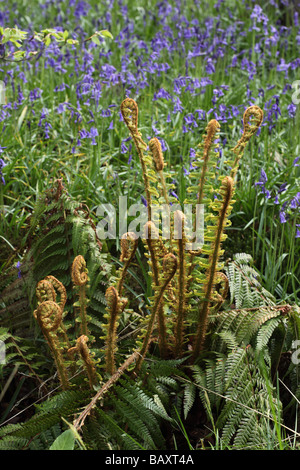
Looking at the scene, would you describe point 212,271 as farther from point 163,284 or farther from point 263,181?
point 263,181

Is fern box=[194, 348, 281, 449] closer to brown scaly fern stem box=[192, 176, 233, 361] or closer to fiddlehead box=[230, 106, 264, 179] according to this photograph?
brown scaly fern stem box=[192, 176, 233, 361]

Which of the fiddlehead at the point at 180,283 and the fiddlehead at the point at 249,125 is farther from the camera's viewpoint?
the fiddlehead at the point at 249,125

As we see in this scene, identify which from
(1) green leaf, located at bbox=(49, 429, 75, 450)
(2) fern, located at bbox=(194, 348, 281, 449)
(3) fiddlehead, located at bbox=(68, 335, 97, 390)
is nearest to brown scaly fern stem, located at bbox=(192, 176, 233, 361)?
(2) fern, located at bbox=(194, 348, 281, 449)

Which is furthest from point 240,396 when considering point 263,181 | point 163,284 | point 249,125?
point 263,181

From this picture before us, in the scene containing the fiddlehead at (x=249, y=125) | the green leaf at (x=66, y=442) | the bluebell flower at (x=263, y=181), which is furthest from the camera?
the bluebell flower at (x=263, y=181)

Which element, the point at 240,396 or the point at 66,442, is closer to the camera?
the point at 66,442

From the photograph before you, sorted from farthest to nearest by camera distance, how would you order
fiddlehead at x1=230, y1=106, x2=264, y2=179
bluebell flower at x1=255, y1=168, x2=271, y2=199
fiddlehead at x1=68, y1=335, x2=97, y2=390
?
1. bluebell flower at x1=255, y1=168, x2=271, y2=199
2. fiddlehead at x1=230, y1=106, x2=264, y2=179
3. fiddlehead at x1=68, y1=335, x2=97, y2=390

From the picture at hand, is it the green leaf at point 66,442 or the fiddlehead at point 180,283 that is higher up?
the fiddlehead at point 180,283

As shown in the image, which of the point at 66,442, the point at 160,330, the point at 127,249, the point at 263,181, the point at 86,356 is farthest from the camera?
the point at 263,181

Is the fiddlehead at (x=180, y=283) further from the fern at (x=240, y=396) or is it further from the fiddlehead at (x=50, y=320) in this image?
the fiddlehead at (x=50, y=320)

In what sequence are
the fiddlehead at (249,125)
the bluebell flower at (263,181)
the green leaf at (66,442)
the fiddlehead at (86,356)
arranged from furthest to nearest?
1. the bluebell flower at (263,181)
2. the fiddlehead at (249,125)
3. the fiddlehead at (86,356)
4. the green leaf at (66,442)

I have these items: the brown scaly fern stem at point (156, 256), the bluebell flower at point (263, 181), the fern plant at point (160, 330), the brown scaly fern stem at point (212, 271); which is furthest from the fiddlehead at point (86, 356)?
the bluebell flower at point (263, 181)
